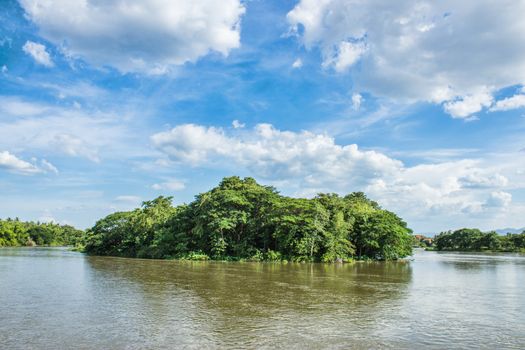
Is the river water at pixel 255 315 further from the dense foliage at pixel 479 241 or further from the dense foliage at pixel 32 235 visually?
the dense foliage at pixel 479 241

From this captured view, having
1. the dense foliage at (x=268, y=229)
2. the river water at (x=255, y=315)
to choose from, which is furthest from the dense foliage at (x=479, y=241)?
the river water at (x=255, y=315)

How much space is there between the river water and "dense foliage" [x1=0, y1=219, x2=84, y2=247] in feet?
307

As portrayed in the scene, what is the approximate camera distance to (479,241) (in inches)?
5064

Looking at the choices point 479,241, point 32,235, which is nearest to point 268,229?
point 479,241

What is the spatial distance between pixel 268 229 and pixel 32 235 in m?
124

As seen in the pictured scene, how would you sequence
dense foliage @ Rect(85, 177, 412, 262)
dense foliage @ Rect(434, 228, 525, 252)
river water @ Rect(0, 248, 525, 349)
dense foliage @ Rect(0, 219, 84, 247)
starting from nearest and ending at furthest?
river water @ Rect(0, 248, 525, 349) → dense foliage @ Rect(85, 177, 412, 262) → dense foliage @ Rect(434, 228, 525, 252) → dense foliage @ Rect(0, 219, 84, 247)

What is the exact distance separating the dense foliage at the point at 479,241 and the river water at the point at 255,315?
352ft

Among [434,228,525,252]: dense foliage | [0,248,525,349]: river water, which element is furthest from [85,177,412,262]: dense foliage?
[434,228,525,252]: dense foliage

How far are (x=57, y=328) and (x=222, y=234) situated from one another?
136 ft

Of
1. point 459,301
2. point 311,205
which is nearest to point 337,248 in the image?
point 311,205

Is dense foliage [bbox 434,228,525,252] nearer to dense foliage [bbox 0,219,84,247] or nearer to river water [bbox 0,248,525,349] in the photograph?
river water [bbox 0,248,525,349]

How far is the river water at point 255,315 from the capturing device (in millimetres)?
Result: 13656

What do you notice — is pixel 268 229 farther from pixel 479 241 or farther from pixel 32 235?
pixel 32 235

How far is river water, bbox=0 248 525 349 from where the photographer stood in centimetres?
1366
